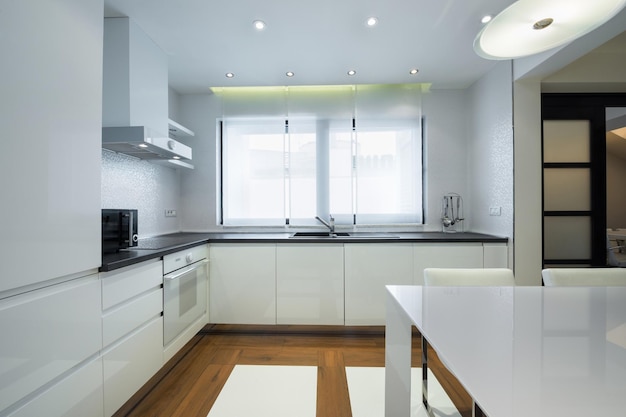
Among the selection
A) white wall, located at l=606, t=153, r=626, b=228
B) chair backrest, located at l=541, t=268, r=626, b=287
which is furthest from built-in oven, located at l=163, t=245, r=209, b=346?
white wall, located at l=606, t=153, r=626, b=228

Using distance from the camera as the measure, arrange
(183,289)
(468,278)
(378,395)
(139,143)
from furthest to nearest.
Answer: (183,289) < (139,143) < (378,395) < (468,278)

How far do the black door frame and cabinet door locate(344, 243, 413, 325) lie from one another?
1361 millimetres

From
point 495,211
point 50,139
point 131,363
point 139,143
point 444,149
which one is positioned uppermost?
point 444,149

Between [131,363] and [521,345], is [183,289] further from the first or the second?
[521,345]

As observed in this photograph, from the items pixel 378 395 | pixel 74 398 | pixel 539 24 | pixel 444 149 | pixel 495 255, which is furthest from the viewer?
pixel 444 149

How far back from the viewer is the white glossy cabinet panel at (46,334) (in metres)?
1.00

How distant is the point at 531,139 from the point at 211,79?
315cm

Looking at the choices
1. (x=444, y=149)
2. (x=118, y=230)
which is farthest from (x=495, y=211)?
(x=118, y=230)

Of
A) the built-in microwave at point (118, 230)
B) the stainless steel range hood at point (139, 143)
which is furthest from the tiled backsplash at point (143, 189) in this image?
the built-in microwave at point (118, 230)

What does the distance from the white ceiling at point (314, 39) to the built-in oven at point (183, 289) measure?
1720 millimetres

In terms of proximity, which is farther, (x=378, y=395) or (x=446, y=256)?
(x=446, y=256)

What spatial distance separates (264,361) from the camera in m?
2.21

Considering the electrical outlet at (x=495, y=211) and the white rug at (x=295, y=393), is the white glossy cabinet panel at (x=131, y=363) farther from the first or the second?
the electrical outlet at (x=495, y=211)

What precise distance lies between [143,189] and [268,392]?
2.10m
